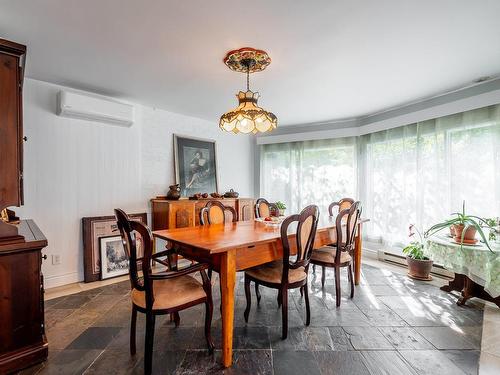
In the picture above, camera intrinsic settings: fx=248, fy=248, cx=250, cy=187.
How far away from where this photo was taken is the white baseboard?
2.89 m

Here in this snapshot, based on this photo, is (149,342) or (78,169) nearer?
(149,342)

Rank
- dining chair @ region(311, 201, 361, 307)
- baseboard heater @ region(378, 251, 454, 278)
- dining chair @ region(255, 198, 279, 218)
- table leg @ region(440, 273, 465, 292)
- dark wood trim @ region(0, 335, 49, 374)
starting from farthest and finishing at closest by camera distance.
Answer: dining chair @ region(255, 198, 279, 218) < baseboard heater @ region(378, 251, 454, 278) < table leg @ region(440, 273, 465, 292) < dining chair @ region(311, 201, 361, 307) < dark wood trim @ region(0, 335, 49, 374)

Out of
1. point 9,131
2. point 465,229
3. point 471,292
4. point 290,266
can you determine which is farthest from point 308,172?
point 9,131

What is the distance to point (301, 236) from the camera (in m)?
2.01

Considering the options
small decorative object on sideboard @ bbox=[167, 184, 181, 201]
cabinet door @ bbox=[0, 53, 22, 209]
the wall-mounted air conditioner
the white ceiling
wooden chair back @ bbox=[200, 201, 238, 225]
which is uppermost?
the white ceiling

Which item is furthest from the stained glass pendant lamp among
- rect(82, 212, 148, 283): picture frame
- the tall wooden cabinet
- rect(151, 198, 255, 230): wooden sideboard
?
rect(82, 212, 148, 283): picture frame

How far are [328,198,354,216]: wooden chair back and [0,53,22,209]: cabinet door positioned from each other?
11.8 ft

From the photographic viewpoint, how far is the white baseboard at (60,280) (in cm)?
289

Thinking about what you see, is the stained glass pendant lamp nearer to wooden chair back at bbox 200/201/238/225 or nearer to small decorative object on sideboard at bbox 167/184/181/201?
wooden chair back at bbox 200/201/238/225

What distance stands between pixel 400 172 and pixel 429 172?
0.40 meters

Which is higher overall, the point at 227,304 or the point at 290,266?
the point at 290,266

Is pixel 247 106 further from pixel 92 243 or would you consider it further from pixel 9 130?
pixel 92 243

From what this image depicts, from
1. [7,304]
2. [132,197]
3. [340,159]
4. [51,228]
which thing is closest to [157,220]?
[132,197]

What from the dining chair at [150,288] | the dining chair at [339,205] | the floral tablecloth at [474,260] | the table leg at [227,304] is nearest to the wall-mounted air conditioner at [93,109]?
the dining chair at [150,288]
